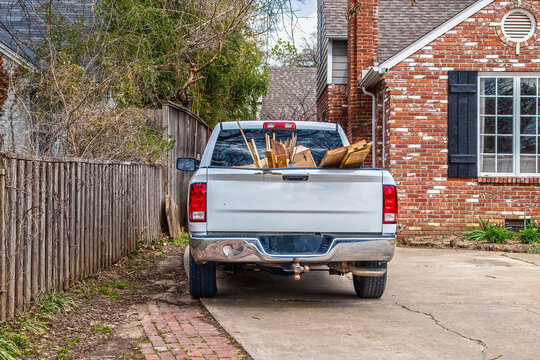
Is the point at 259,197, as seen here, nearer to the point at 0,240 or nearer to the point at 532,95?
the point at 0,240

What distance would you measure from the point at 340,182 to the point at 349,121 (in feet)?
28.1

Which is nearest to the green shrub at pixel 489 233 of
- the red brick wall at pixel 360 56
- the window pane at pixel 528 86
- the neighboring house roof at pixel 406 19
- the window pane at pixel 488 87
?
the window pane at pixel 488 87

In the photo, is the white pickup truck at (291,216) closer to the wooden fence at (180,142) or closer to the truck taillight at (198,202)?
Answer: the truck taillight at (198,202)

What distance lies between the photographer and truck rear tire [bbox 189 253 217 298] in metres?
6.50

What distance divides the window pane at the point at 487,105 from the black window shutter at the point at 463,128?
231mm

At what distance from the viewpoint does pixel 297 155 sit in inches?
266

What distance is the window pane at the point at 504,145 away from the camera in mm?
11789

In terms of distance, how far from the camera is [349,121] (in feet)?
46.7

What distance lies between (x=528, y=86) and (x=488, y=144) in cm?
136

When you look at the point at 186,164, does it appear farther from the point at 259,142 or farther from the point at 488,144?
the point at 488,144

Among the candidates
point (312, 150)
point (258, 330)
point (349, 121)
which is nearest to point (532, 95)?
point (349, 121)

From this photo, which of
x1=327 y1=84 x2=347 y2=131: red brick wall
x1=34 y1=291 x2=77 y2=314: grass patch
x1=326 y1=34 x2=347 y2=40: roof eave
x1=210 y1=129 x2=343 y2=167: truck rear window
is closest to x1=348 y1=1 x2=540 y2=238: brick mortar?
x1=327 y1=84 x2=347 y2=131: red brick wall

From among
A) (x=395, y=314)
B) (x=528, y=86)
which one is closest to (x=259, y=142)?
(x=395, y=314)

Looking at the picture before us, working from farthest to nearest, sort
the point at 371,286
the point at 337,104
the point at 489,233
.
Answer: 1. the point at 337,104
2. the point at 489,233
3. the point at 371,286
